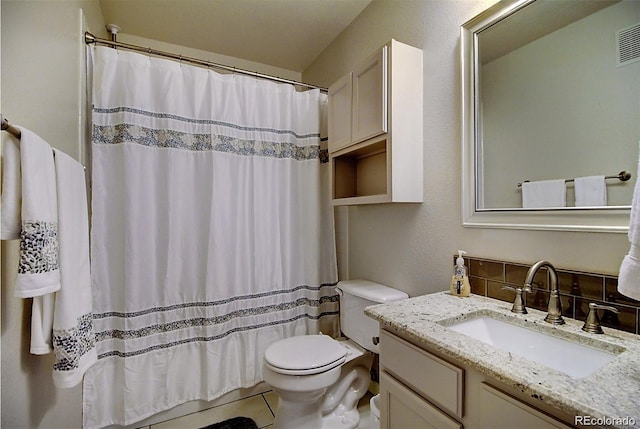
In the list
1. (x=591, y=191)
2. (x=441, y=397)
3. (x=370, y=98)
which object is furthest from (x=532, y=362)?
(x=370, y=98)

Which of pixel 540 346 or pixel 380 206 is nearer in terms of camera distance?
pixel 540 346

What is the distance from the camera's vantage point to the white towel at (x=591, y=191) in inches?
36.1

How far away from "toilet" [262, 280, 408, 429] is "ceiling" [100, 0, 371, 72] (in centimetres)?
183

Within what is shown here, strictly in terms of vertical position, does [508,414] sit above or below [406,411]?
above

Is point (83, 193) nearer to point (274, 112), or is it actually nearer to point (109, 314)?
point (109, 314)

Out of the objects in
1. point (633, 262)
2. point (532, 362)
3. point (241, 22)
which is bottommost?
point (532, 362)

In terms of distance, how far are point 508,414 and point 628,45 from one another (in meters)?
1.11

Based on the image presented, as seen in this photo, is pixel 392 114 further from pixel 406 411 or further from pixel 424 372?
pixel 406 411

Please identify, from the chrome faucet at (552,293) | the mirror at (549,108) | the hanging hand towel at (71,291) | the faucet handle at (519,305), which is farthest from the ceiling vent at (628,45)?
the hanging hand towel at (71,291)

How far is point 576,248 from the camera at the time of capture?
953 mm

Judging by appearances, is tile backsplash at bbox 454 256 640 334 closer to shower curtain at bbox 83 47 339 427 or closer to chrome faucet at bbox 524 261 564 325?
Result: chrome faucet at bbox 524 261 564 325

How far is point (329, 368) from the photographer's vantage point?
55.3 inches

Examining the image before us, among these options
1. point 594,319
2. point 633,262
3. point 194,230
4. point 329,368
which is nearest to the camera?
point 633,262

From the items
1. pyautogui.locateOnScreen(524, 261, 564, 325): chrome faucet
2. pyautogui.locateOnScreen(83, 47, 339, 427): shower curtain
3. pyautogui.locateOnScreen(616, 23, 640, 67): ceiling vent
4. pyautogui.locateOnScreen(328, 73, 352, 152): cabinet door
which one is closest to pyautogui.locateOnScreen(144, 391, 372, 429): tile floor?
pyautogui.locateOnScreen(83, 47, 339, 427): shower curtain
